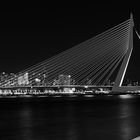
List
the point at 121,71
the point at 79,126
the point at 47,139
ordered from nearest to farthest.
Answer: the point at 47,139, the point at 79,126, the point at 121,71

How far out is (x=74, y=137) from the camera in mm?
12594

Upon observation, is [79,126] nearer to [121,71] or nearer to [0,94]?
[121,71]

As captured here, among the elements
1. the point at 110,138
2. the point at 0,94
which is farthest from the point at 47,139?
the point at 0,94

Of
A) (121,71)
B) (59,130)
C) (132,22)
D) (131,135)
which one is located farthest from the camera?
(132,22)

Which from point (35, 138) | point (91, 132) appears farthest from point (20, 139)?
A: point (91, 132)

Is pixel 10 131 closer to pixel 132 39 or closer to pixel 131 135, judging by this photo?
pixel 131 135

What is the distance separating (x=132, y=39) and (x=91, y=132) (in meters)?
25.2

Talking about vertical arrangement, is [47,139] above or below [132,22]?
below

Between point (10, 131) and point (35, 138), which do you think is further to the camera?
point (10, 131)

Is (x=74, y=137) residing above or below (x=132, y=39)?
below

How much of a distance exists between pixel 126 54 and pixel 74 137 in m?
25.1

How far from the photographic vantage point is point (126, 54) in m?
36.9

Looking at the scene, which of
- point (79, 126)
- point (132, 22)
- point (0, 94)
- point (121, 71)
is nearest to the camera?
point (79, 126)

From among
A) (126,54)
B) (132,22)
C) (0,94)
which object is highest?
(132,22)
